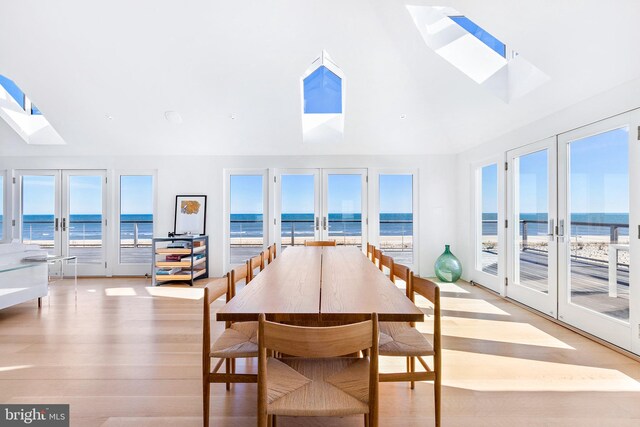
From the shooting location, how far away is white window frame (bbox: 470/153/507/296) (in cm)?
447

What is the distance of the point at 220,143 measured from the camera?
221 inches

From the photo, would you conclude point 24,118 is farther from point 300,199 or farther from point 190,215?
point 300,199

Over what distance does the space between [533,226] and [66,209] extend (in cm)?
759

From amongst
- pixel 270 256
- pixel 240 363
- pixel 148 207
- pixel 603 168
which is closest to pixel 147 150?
pixel 148 207

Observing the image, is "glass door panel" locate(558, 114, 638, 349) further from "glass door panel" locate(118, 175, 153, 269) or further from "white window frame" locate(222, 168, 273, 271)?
"glass door panel" locate(118, 175, 153, 269)

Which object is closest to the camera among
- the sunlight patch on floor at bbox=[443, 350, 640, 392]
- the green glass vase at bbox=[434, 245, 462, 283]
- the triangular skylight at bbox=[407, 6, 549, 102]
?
the sunlight patch on floor at bbox=[443, 350, 640, 392]

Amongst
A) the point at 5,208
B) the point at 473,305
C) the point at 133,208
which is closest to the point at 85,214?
the point at 133,208

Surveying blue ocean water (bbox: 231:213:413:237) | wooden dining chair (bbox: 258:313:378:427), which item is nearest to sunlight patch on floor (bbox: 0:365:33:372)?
wooden dining chair (bbox: 258:313:378:427)

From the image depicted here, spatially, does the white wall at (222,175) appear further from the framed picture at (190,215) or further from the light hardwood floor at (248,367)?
the light hardwood floor at (248,367)
